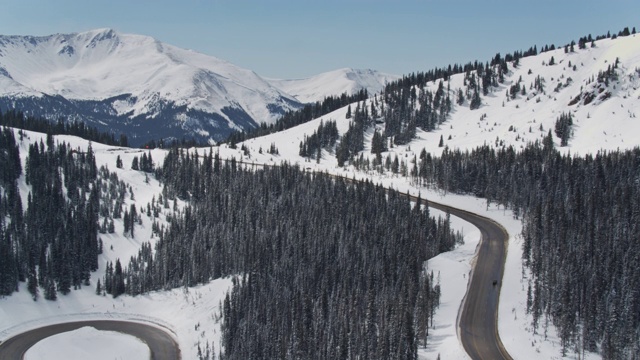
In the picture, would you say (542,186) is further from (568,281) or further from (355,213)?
(568,281)

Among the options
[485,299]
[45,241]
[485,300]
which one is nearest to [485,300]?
[485,300]

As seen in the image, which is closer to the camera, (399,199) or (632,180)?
(632,180)

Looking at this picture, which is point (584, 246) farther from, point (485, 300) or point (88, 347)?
point (88, 347)

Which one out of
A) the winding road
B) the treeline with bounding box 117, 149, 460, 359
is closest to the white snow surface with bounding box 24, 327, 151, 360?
the winding road

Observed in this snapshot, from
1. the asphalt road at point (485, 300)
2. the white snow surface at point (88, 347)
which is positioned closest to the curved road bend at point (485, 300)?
the asphalt road at point (485, 300)

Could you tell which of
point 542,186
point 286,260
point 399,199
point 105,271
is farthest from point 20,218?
point 542,186

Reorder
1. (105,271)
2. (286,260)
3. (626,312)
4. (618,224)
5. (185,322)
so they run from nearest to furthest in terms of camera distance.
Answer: (626,312) < (618,224) < (185,322) < (286,260) < (105,271)
